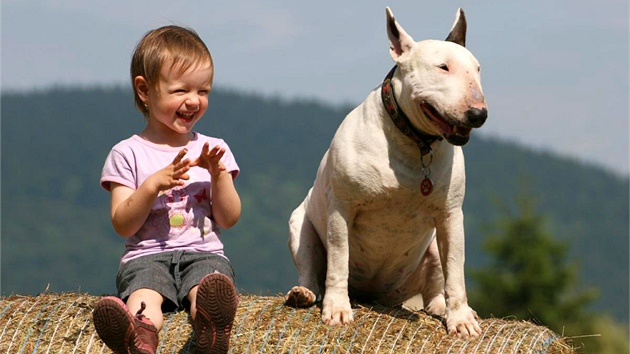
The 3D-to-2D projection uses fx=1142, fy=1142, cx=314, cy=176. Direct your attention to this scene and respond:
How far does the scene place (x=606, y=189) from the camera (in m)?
164

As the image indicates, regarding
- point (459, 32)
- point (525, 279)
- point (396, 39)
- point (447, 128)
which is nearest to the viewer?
point (447, 128)

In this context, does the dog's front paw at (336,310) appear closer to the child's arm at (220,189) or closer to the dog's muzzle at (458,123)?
the child's arm at (220,189)

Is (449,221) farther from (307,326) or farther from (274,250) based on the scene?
(274,250)

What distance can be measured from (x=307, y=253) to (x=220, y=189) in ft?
3.79

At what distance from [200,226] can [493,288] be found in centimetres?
2175

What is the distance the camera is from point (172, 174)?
Result: 6.17 meters

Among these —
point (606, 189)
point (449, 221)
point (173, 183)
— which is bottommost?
point (606, 189)

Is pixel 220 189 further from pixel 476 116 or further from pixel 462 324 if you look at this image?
pixel 462 324

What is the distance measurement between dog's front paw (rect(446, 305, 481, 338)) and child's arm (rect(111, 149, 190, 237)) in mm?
1836

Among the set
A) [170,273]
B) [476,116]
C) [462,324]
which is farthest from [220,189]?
[462,324]

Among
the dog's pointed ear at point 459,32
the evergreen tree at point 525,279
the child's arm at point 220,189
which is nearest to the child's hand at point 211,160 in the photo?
the child's arm at point 220,189

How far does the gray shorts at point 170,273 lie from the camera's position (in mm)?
6457

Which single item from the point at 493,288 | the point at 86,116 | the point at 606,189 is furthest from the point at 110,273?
the point at 493,288

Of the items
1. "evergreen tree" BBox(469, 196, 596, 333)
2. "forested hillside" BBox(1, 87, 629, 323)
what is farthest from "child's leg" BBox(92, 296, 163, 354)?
"forested hillside" BBox(1, 87, 629, 323)
